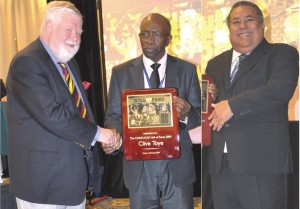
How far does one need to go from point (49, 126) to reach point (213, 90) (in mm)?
1024

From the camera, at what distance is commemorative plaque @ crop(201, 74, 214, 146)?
1.97 metres

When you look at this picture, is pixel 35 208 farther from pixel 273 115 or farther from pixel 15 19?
pixel 15 19

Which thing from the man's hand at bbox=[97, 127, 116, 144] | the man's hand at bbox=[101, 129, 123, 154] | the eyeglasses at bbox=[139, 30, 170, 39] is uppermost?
the eyeglasses at bbox=[139, 30, 170, 39]

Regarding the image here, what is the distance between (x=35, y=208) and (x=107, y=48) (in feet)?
11.0

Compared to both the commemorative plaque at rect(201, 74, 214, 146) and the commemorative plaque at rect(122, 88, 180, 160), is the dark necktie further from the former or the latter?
the commemorative plaque at rect(201, 74, 214, 146)

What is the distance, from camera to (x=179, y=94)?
2568 mm

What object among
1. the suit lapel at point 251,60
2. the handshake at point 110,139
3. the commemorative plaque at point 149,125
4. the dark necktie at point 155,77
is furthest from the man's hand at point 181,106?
the suit lapel at point 251,60

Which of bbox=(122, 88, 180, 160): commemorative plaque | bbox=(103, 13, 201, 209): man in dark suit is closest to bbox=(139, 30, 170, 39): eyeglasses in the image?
bbox=(103, 13, 201, 209): man in dark suit

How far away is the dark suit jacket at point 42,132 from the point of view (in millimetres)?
2180

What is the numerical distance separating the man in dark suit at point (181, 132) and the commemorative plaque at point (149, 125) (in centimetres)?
10

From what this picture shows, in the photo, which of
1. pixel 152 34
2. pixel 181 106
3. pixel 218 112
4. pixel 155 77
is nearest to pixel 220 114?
pixel 218 112

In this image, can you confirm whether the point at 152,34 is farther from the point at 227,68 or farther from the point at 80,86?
the point at 227,68

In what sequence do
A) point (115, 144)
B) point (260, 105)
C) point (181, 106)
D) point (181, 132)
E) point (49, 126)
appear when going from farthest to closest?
point (181, 132) < point (115, 144) < point (181, 106) < point (49, 126) < point (260, 105)

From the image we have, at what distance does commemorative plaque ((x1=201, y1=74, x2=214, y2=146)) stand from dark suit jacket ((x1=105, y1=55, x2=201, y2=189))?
44cm
